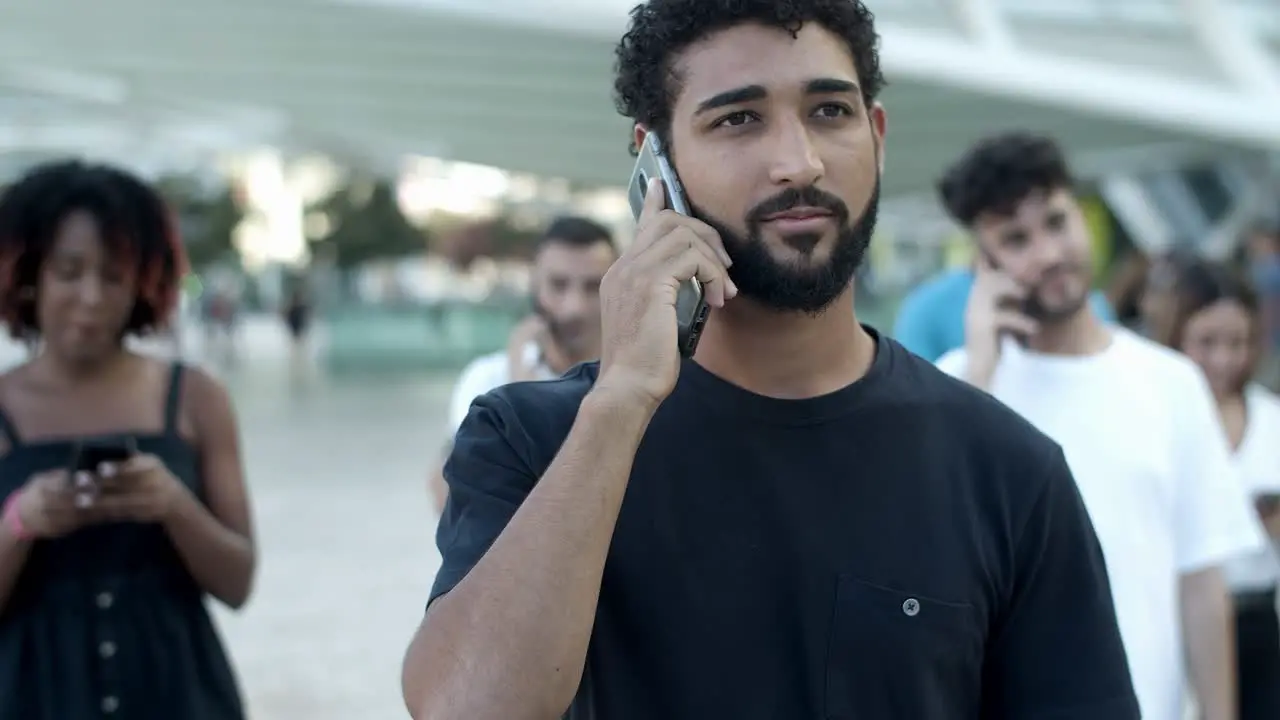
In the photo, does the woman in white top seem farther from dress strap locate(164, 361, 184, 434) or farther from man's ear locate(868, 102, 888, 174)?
dress strap locate(164, 361, 184, 434)

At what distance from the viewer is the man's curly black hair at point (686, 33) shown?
1949 millimetres

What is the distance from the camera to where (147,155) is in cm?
4591

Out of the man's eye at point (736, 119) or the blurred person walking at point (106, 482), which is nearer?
the man's eye at point (736, 119)

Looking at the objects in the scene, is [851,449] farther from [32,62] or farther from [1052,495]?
[32,62]

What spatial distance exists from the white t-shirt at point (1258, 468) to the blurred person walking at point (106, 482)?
9.21 feet

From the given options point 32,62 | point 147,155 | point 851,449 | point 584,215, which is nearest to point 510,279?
point 147,155

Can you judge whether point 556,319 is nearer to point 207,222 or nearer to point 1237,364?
point 1237,364

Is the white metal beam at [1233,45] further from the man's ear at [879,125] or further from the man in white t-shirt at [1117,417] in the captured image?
the man's ear at [879,125]

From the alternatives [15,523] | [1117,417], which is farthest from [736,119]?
[15,523]

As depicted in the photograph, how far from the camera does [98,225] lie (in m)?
3.32

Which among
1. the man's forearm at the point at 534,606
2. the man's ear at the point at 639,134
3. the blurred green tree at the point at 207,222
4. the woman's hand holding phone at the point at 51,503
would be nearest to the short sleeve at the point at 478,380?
the woman's hand holding phone at the point at 51,503

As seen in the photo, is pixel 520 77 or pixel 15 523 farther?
pixel 520 77

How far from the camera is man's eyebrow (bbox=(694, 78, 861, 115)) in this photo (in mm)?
1920

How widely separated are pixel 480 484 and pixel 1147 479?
182cm
